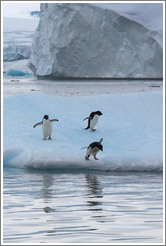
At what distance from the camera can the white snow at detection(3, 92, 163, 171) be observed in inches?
299

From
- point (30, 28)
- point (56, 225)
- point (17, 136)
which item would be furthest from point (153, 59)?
point (30, 28)

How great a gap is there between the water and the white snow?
416mm

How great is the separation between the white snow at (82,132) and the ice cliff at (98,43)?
13.9 meters

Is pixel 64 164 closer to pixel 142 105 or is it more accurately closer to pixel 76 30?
pixel 142 105

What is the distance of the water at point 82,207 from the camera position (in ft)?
11.5

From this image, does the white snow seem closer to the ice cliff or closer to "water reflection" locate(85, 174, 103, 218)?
"water reflection" locate(85, 174, 103, 218)

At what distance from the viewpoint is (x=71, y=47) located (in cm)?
2453

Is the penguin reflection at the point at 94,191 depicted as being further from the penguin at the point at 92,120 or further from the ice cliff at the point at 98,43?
the ice cliff at the point at 98,43

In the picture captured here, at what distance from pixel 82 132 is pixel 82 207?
179 inches

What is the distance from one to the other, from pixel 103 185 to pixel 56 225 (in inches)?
91.4

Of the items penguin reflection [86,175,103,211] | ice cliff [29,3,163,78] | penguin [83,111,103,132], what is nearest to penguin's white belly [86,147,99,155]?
penguin reflection [86,175,103,211]

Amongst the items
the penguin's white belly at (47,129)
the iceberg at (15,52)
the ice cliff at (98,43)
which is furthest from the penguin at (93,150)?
the iceberg at (15,52)

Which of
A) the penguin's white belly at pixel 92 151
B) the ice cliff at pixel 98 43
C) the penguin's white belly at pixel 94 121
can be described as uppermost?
the ice cliff at pixel 98 43

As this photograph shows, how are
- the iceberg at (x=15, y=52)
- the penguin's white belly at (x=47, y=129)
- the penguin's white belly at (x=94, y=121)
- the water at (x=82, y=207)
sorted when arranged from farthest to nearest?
the iceberg at (x=15, y=52), the penguin's white belly at (x=94, y=121), the penguin's white belly at (x=47, y=129), the water at (x=82, y=207)
